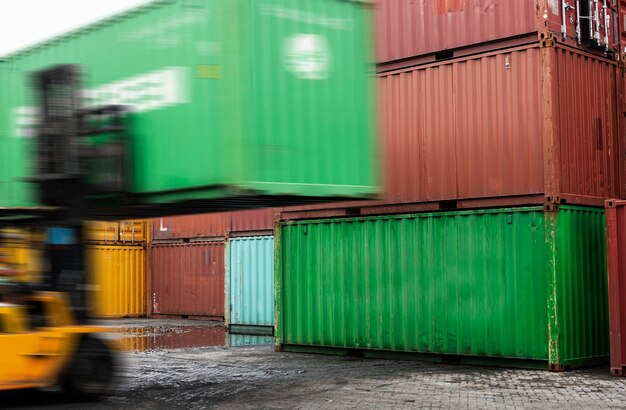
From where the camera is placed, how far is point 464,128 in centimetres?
1409

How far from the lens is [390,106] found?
15.1 meters

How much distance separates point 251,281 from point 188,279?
19.2 ft

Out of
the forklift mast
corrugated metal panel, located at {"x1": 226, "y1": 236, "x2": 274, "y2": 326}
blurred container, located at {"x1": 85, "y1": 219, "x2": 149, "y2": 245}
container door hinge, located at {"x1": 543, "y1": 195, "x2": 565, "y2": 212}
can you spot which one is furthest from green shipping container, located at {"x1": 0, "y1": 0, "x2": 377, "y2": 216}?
blurred container, located at {"x1": 85, "y1": 219, "x2": 149, "y2": 245}

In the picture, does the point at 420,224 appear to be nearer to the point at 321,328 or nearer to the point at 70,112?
the point at 321,328

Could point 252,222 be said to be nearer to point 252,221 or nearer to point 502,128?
point 252,221

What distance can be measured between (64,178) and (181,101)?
5.09 ft

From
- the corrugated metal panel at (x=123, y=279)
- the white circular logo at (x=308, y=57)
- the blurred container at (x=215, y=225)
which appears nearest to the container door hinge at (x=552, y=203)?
the white circular logo at (x=308, y=57)

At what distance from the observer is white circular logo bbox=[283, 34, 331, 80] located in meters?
9.45

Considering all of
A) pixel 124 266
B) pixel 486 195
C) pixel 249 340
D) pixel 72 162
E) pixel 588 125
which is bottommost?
pixel 249 340

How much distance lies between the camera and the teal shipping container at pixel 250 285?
22891 millimetres

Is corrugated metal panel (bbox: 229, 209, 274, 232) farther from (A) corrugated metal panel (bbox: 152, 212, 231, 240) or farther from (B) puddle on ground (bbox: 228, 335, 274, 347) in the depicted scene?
(B) puddle on ground (bbox: 228, 335, 274, 347)

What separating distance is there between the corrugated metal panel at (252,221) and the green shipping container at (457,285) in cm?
669

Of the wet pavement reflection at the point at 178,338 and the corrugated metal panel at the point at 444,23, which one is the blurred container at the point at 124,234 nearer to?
the wet pavement reflection at the point at 178,338

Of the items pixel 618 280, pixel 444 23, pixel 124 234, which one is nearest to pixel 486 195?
pixel 618 280
